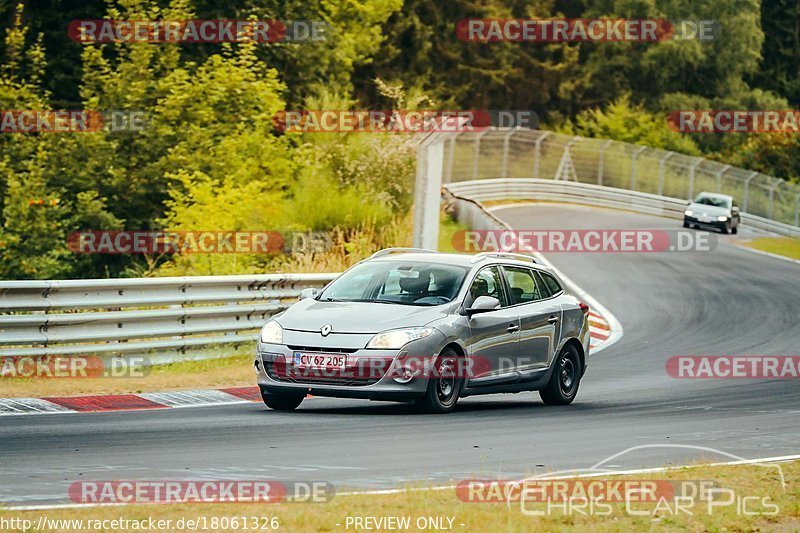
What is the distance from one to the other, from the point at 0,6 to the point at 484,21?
43.8 m

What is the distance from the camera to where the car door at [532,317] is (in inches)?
578

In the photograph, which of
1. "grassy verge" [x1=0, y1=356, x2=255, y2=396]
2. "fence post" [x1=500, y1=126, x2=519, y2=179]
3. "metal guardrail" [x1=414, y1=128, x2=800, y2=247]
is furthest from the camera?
A: "fence post" [x1=500, y1=126, x2=519, y2=179]

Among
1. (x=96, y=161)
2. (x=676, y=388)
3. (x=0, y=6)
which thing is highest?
(x=0, y=6)

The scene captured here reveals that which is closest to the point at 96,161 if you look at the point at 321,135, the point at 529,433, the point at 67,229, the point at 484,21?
the point at 67,229

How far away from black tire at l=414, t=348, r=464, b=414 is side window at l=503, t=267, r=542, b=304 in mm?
1557

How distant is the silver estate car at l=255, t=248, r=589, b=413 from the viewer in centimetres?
1291

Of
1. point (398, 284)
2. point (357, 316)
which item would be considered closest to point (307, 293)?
point (398, 284)

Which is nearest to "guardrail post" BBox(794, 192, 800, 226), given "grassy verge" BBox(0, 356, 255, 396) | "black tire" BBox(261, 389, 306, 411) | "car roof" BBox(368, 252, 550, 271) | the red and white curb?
"grassy verge" BBox(0, 356, 255, 396)

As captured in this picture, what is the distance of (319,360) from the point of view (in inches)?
510

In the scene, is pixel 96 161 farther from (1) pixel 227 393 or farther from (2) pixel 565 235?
(1) pixel 227 393

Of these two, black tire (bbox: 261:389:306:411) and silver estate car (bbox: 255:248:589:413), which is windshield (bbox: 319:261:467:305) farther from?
black tire (bbox: 261:389:306:411)

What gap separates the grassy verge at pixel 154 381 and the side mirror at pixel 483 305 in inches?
136

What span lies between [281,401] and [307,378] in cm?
75

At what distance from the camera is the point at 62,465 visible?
381 inches
